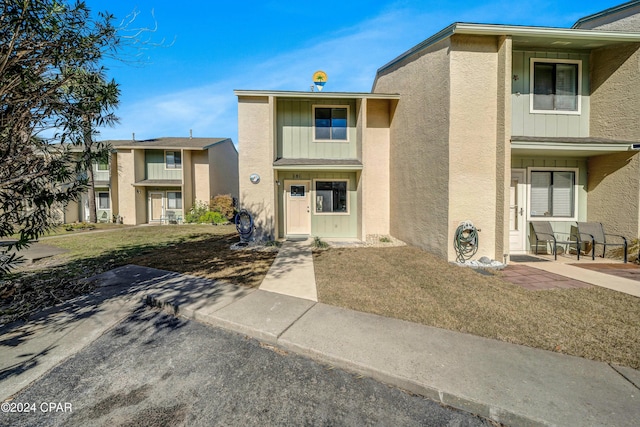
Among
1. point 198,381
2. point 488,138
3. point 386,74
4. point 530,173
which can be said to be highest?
point 386,74

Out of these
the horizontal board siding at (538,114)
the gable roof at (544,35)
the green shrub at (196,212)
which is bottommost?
the green shrub at (196,212)

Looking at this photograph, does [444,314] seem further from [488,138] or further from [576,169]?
[576,169]

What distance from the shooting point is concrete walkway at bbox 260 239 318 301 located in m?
4.76

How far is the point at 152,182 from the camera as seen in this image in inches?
678

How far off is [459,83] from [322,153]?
5.25 m

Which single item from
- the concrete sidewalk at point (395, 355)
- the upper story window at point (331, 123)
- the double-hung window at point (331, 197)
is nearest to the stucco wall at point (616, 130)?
the concrete sidewalk at point (395, 355)

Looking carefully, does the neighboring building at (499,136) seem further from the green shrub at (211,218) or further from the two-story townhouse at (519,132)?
the green shrub at (211,218)

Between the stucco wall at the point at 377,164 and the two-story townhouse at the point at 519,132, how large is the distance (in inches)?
66.3

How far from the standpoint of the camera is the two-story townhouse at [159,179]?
683 inches

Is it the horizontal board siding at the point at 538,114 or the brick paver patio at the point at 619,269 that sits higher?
the horizontal board siding at the point at 538,114

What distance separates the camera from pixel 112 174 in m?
17.9

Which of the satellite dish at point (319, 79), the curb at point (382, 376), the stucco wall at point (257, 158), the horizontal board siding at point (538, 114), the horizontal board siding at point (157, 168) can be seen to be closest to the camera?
the curb at point (382, 376)

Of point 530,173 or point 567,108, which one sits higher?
point 567,108

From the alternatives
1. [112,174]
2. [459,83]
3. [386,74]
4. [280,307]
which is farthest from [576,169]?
[112,174]
